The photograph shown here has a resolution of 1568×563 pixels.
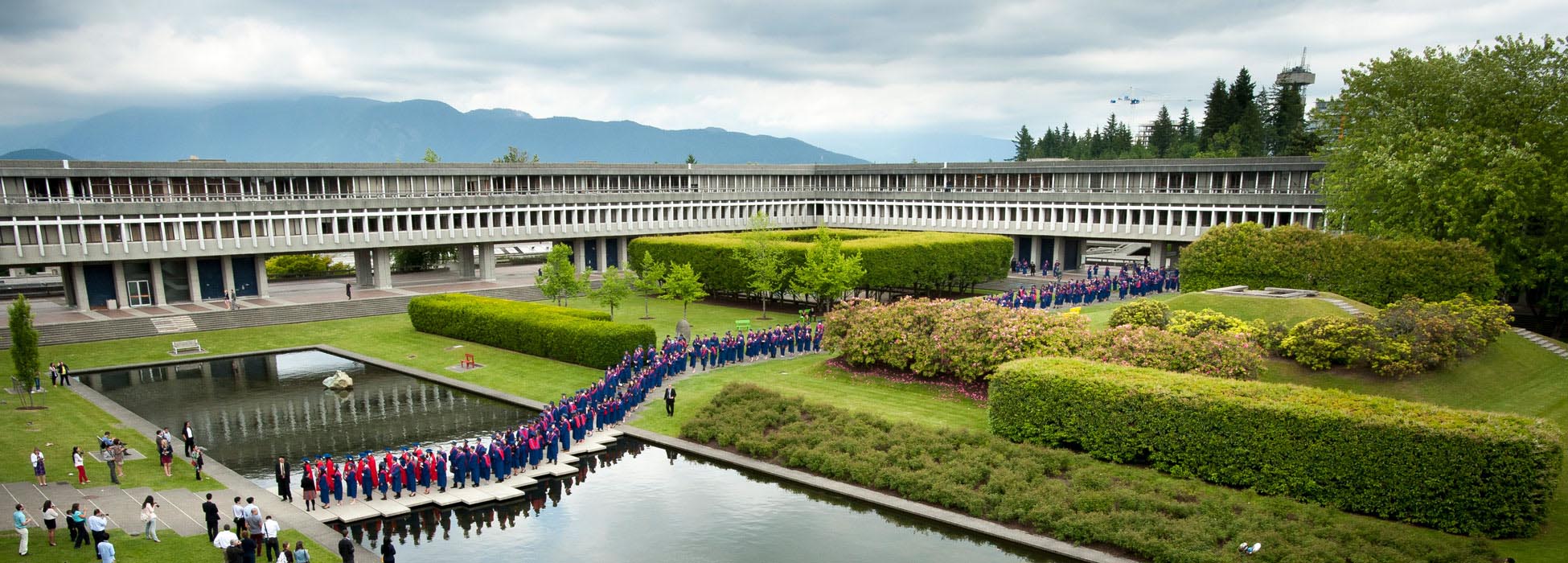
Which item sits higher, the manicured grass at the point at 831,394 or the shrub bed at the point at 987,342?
the shrub bed at the point at 987,342

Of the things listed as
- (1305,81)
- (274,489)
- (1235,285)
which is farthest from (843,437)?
(1305,81)

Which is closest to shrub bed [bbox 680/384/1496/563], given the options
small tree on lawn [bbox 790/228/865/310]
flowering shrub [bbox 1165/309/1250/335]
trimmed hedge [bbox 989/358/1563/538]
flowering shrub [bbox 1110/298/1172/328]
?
trimmed hedge [bbox 989/358/1563/538]

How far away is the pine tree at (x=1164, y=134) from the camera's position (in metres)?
105

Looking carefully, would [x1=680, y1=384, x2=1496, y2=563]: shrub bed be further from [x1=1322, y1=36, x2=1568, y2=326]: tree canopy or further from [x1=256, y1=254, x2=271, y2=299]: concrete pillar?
[x1=256, y1=254, x2=271, y2=299]: concrete pillar

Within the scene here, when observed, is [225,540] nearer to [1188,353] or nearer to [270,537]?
[270,537]

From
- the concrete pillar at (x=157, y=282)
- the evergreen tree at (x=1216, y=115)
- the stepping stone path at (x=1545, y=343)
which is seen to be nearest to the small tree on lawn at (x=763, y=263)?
the stepping stone path at (x=1545, y=343)

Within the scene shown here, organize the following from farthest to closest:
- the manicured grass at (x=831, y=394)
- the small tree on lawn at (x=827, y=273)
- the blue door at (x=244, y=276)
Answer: the blue door at (x=244, y=276) → the small tree on lawn at (x=827, y=273) → the manicured grass at (x=831, y=394)

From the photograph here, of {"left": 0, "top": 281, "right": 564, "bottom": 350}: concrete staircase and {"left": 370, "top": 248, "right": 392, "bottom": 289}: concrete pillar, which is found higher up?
{"left": 370, "top": 248, "right": 392, "bottom": 289}: concrete pillar

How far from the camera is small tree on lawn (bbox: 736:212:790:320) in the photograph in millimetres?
45312

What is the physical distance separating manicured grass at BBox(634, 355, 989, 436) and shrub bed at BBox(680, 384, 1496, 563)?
1.40 metres

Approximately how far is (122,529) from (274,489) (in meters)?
3.41

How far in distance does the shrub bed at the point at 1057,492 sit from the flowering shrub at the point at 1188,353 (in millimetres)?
4917

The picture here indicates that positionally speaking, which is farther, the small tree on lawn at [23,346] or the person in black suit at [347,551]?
the small tree on lawn at [23,346]

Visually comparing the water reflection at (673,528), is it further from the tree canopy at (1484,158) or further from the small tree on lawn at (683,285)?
the tree canopy at (1484,158)
